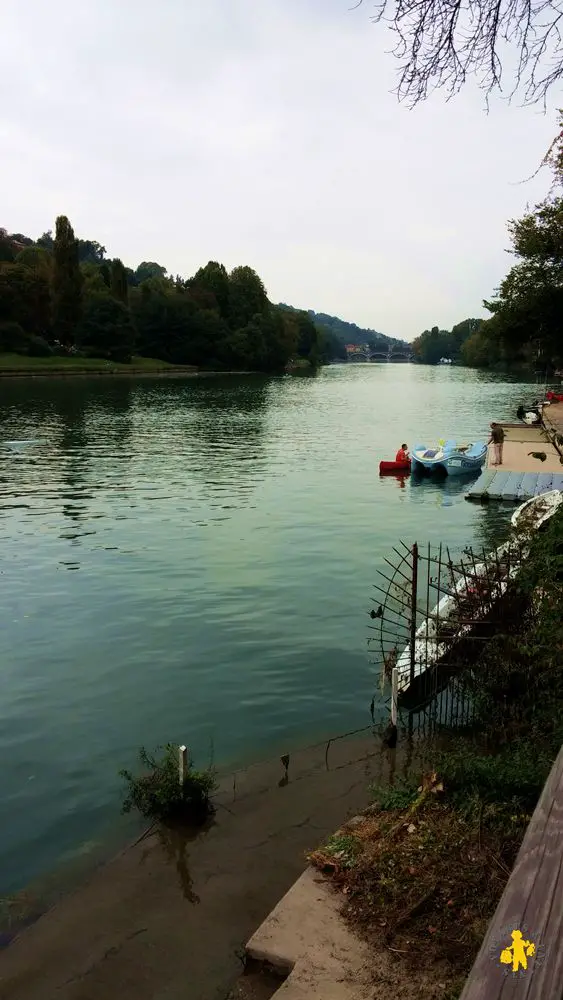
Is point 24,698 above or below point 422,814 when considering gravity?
below

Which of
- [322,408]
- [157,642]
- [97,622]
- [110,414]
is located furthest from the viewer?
[322,408]

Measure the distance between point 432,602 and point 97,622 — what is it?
704cm

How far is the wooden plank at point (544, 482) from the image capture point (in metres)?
28.1

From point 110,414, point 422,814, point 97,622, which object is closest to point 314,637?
point 97,622

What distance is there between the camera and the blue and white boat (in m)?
33.6

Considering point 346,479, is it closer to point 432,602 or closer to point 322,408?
point 432,602

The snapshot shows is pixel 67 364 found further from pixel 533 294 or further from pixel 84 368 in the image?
pixel 533 294

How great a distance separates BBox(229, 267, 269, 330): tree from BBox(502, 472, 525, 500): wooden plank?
11464 cm

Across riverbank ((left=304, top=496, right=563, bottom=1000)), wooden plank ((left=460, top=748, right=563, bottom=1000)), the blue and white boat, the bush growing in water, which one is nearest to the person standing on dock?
the blue and white boat

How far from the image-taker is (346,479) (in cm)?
3272

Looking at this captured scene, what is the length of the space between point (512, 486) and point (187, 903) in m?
24.4


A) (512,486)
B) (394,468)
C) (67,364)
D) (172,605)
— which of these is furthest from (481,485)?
(67,364)

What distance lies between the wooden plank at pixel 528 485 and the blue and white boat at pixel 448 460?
421 cm

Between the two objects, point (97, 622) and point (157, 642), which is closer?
point (157, 642)
